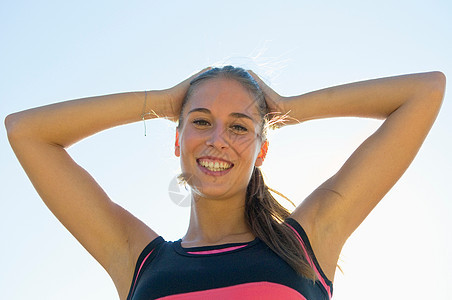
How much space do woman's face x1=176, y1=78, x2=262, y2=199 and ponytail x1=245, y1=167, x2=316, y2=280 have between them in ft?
0.56

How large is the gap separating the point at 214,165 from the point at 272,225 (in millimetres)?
479

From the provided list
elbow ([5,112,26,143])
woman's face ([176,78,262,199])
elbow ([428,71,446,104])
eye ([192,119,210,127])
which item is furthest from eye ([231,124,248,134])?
elbow ([5,112,26,143])

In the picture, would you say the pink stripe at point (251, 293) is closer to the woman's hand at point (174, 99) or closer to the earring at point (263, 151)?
the earring at point (263, 151)

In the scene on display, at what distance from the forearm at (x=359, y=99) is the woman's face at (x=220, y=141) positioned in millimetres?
295

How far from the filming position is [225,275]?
2.55 metres

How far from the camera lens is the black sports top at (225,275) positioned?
97.5 inches

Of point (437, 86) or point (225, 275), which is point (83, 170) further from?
point (437, 86)

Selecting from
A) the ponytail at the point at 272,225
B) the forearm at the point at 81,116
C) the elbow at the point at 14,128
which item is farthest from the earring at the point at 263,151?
the elbow at the point at 14,128

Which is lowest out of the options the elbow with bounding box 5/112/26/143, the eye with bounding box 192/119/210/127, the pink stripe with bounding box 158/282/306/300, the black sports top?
the pink stripe with bounding box 158/282/306/300

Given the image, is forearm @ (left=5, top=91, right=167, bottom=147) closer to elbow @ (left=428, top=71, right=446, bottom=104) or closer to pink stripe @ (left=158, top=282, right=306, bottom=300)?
pink stripe @ (left=158, top=282, right=306, bottom=300)

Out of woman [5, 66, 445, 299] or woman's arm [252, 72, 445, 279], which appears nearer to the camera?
woman [5, 66, 445, 299]

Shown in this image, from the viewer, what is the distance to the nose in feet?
→ 9.38

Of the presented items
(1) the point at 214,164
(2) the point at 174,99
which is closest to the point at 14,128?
(2) the point at 174,99

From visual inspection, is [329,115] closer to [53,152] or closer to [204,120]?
[204,120]
